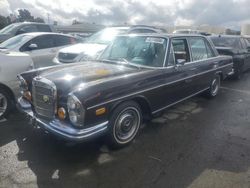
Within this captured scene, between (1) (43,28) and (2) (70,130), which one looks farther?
(1) (43,28)

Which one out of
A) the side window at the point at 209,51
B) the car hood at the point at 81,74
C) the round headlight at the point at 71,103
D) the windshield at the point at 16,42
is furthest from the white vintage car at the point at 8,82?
the side window at the point at 209,51

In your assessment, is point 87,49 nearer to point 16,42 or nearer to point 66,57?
point 66,57

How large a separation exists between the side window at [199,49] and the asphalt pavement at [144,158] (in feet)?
4.70

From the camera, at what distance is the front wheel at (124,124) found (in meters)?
3.50

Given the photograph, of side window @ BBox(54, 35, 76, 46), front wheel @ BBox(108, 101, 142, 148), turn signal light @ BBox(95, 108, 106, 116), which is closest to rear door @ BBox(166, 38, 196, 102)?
front wheel @ BBox(108, 101, 142, 148)

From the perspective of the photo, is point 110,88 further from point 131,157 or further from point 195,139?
point 195,139

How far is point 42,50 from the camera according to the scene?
316 inches

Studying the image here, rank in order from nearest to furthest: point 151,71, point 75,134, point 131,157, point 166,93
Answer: point 75,134
point 131,157
point 151,71
point 166,93

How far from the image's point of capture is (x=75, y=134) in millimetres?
3053

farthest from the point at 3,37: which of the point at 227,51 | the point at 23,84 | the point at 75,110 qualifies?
the point at 75,110

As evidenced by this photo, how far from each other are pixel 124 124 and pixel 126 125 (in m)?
0.06

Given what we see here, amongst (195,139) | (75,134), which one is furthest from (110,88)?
(195,139)

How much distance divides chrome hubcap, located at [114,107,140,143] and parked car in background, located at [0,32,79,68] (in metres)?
4.76

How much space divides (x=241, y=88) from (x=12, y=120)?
21.7ft
